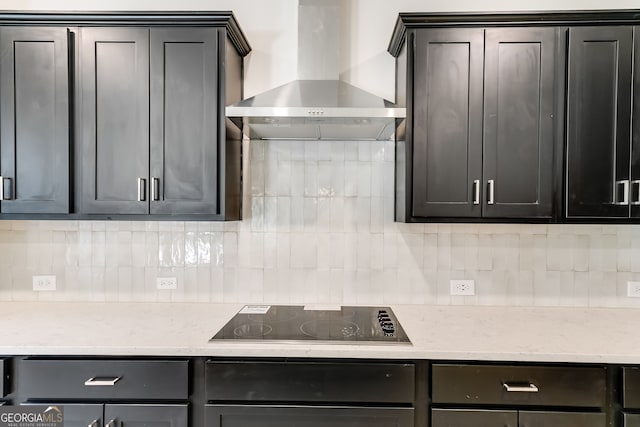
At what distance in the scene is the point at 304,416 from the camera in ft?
4.68

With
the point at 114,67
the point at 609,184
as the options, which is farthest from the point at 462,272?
the point at 114,67

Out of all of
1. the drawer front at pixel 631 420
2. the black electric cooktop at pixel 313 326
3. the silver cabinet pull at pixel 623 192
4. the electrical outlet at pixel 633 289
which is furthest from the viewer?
the electrical outlet at pixel 633 289

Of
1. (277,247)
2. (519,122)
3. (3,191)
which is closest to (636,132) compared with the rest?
(519,122)

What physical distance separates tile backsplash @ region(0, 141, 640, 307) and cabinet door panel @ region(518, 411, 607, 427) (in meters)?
0.78

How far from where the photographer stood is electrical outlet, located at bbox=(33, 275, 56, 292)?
2.13 m

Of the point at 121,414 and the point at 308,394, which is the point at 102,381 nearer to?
the point at 121,414

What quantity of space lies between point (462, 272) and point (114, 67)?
2.21 metres

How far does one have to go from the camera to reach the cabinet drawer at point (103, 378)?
143 centimetres

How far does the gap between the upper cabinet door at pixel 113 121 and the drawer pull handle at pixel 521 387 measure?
1.81m

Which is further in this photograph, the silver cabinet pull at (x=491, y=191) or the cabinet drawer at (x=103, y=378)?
the silver cabinet pull at (x=491, y=191)

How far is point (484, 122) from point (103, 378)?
206cm

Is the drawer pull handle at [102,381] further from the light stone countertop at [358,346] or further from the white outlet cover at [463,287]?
the white outlet cover at [463,287]

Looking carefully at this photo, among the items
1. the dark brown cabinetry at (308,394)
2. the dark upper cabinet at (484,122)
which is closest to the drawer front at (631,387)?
the dark upper cabinet at (484,122)

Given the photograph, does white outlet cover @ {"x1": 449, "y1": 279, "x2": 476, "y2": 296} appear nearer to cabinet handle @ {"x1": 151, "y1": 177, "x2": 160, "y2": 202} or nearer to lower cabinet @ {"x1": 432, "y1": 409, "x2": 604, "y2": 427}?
lower cabinet @ {"x1": 432, "y1": 409, "x2": 604, "y2": 427}
